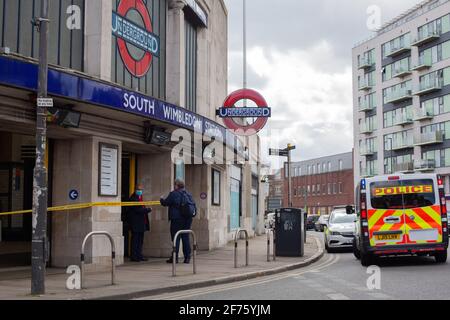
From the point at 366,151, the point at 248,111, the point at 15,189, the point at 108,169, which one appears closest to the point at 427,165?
the point at 366,151

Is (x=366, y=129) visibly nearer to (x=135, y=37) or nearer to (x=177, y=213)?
(x=135, y=37)

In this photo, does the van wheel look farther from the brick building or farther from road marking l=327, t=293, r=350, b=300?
the brick building

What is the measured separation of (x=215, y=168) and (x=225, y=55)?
5516 millimetres

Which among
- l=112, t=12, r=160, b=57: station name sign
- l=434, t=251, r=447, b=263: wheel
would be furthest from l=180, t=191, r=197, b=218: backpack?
l=434, t=251, r=447, b=263: wheel

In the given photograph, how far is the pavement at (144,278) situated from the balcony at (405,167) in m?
55.3

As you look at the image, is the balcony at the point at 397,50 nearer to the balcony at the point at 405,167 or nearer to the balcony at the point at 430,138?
the balcony at the point at 430,138

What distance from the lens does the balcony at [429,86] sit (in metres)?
64.7

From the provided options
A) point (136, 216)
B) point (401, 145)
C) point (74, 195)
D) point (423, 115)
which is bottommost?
point (136, 216)

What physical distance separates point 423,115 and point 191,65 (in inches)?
2034

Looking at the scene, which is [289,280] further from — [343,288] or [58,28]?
[58,28]

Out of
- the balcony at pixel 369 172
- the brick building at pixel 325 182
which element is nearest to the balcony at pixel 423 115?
the balcony at pixel 369 172

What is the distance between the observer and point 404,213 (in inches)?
595

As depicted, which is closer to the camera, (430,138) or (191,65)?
(191,65)

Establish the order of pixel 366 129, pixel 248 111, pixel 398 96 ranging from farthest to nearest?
pixel 366 129 → pixel 398 96 → pixel 248 111
